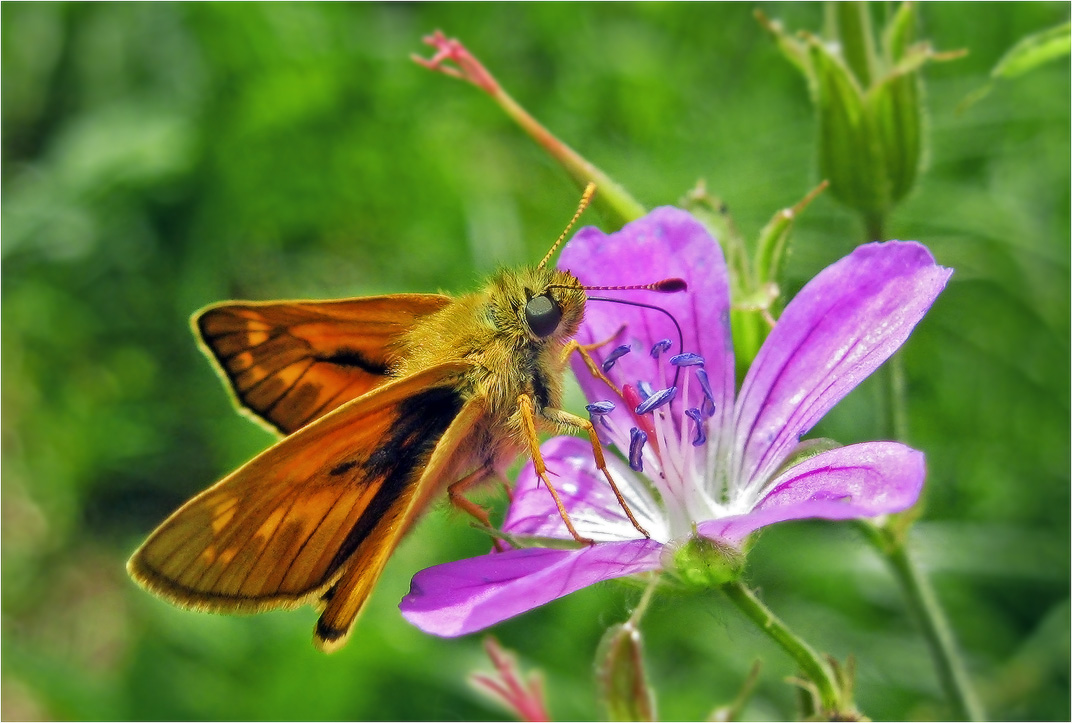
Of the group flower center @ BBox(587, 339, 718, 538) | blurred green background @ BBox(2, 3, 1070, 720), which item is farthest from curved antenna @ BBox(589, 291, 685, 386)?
blurred green background @ BBox(2, 3, 1070, 720)

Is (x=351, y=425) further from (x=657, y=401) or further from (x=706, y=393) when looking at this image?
(x=706, y=393)

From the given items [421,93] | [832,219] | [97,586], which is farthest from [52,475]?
[832,219]

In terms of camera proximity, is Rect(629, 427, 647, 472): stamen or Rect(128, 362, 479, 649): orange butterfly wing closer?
Rect(128, 362, 479, 649): orange butterfly wing

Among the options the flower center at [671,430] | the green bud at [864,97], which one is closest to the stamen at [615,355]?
the flower center at [671,430]

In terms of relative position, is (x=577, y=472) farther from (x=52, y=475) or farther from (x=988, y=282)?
(x=52, y=475)

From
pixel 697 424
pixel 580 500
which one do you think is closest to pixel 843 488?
pixel 697 424

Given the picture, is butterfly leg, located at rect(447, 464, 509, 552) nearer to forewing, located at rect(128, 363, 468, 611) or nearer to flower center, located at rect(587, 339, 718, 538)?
forewing, located at rect(128, 363, 468, 611)
